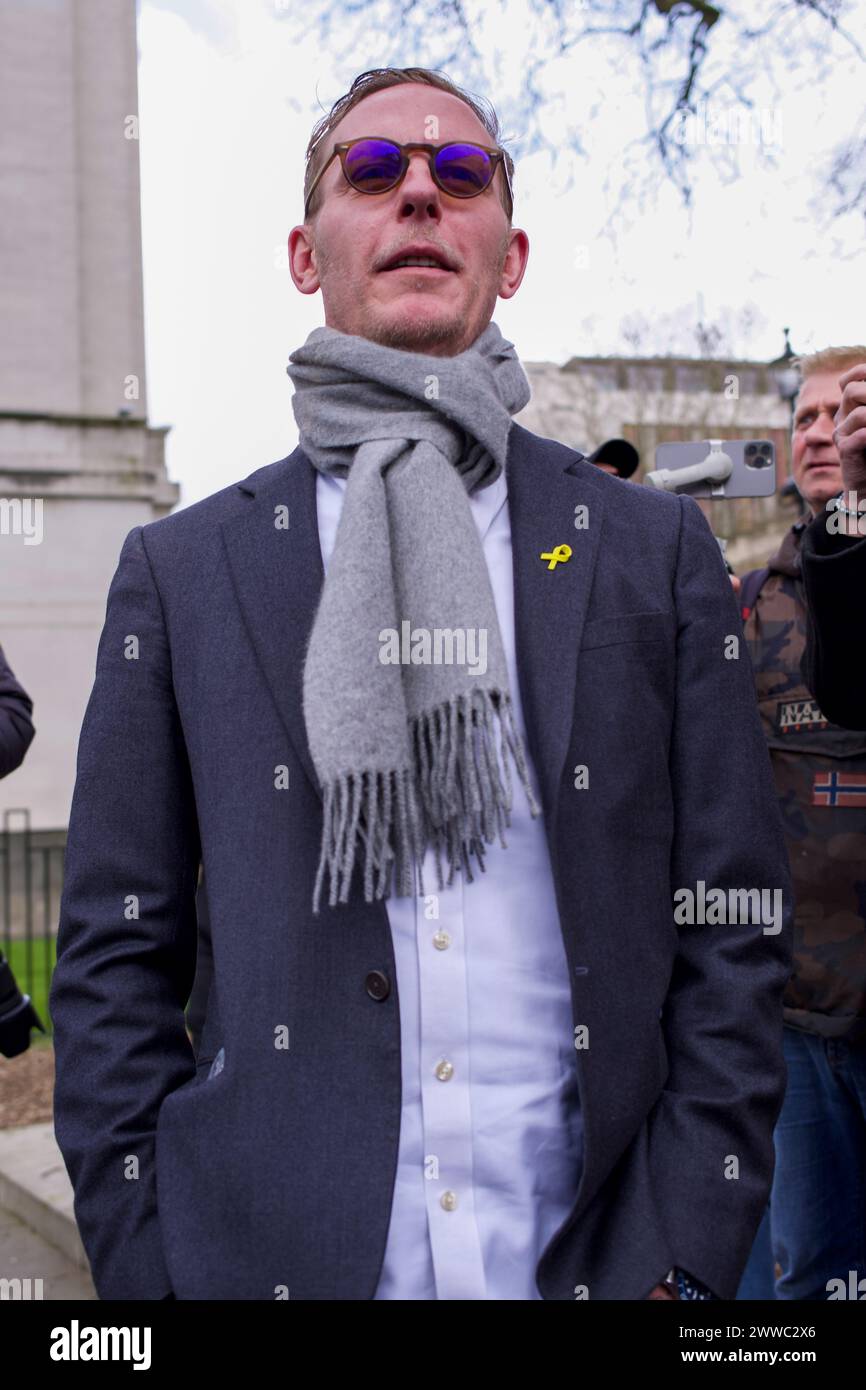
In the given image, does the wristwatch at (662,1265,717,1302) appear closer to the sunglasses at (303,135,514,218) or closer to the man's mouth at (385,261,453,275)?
the man's mouth at (385,261,453,275)

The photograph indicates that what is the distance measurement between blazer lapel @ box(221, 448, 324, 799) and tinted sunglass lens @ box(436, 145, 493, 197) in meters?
0.49

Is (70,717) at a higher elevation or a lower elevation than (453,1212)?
higher

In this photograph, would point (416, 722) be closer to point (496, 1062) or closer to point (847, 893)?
point (496, 1062)

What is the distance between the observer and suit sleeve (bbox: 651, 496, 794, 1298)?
5.62 ft

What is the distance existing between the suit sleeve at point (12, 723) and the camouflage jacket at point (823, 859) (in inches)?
90.0

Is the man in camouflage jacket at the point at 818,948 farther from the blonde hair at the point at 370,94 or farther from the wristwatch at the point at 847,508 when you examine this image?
the blonde hair at the point at 370,94

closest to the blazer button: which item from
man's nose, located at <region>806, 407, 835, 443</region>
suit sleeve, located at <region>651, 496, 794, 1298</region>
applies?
suit sleeve, located at <region>651, 496, 794, 1298</region>

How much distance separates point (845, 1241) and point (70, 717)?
32.8ft

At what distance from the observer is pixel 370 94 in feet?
7.01

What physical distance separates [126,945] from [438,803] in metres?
0.51

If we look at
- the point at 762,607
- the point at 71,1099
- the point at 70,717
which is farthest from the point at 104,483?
the point at 71,1099

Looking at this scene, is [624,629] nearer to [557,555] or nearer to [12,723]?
[557,555]

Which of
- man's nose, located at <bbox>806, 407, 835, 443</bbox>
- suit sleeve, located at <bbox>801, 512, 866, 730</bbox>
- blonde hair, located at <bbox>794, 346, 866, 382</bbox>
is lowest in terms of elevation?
suit sleeve, located at <bbox>801, 512, 866, 730</bbox>

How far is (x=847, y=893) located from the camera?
303 cm
